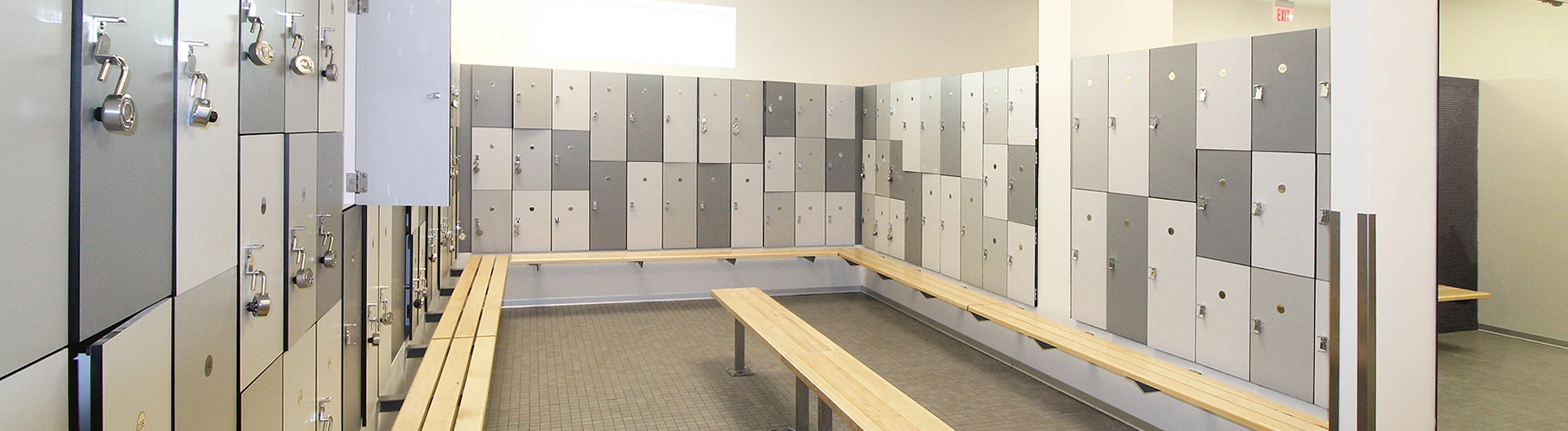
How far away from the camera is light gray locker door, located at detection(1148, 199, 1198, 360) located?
154 inches

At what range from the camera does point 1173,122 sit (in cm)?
398

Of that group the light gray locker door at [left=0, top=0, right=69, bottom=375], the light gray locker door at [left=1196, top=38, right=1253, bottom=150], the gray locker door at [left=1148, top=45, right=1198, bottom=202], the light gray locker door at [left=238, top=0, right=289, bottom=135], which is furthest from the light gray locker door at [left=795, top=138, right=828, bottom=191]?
the light gray locker door at [left=0, top=0, right=69, bottom=375]

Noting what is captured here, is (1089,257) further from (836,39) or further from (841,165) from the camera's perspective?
(836,39)

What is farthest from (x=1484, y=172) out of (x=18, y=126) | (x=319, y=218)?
(x=18, y=126)

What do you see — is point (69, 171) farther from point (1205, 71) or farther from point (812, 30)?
point (812, 30)

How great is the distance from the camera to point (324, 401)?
2664mm

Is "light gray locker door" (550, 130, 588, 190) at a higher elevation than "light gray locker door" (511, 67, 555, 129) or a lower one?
lower

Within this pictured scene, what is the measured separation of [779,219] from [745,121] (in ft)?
2.83

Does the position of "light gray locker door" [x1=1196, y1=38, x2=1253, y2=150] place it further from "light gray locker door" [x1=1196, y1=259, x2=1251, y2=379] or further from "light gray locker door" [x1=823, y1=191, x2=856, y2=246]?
"light gray locker door" [x1=823, y1=191, x2=856, y2=246]

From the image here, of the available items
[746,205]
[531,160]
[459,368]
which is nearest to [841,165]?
[746,205]

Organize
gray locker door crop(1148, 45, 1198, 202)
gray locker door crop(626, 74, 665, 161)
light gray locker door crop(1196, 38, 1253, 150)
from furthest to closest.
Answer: gray locker door crop(626, 74, 665, 161) < gray locker door crop(1148, 45, 1198, 202) < light gray locker door crop(1196, 38, 1253, 150)

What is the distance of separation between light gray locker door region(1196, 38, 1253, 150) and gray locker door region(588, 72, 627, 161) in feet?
14.3

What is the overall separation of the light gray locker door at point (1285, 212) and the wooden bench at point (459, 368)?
292 cm

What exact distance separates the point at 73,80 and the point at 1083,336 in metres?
4.10
